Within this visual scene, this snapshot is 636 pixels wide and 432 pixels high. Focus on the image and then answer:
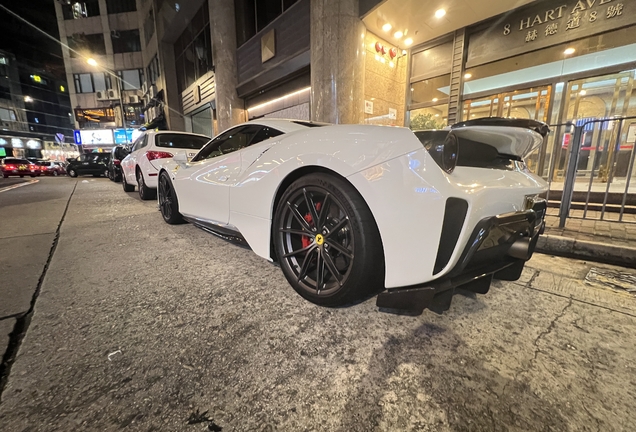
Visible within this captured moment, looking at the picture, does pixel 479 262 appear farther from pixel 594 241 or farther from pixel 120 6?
pixel 120 6

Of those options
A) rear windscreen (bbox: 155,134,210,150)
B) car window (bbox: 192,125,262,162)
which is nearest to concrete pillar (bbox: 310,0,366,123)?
rear windscreen (bbox: 155,134,210,150)

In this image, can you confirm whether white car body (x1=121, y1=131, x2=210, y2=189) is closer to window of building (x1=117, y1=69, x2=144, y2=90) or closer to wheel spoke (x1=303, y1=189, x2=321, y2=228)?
wheel spoke (x1=303, y1=189, x2=321, y2=228)

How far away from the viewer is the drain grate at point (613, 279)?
2.10 meters

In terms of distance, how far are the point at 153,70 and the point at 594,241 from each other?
3029cm

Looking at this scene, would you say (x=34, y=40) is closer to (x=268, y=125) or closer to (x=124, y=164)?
(x=124, y=164)

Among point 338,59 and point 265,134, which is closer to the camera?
point 265,134

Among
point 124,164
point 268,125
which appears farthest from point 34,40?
point 268,125

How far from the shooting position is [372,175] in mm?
1395

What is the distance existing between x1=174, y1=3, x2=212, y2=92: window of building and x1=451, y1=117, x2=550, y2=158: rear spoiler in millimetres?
15660

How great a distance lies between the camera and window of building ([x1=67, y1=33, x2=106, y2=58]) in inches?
1244

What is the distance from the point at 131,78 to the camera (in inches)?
1217

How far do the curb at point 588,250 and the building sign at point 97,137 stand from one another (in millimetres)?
44117

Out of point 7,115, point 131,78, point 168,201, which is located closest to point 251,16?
point 168,201

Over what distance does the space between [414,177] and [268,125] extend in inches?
64.5
